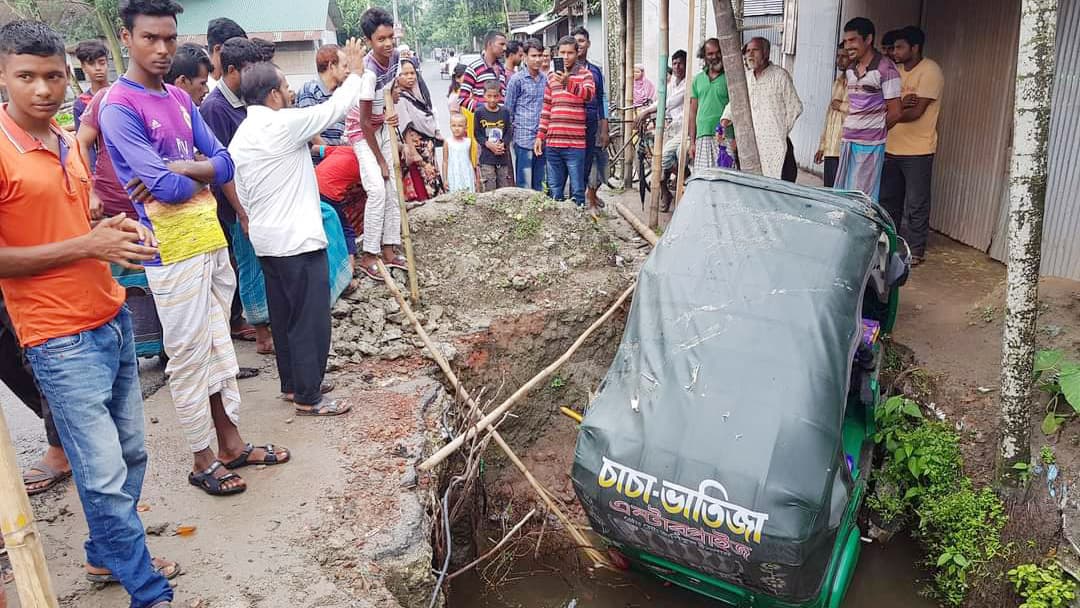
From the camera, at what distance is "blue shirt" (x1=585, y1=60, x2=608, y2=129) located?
6926 mm

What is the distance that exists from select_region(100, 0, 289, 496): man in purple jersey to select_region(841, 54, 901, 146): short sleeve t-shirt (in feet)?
15.0

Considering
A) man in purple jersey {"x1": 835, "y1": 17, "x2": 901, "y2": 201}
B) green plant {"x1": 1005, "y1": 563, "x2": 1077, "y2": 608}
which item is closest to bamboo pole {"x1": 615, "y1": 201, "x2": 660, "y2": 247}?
man in purple jersey {"x1": 835, "y1": 17, "x2": 901, "y2": 201}

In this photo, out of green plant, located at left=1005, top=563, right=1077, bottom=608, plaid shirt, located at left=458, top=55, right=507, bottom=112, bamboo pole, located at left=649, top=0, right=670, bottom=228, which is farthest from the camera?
plaid shirt, located at left=458, top=55, right=507, bottom=112

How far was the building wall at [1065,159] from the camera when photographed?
4.55 m

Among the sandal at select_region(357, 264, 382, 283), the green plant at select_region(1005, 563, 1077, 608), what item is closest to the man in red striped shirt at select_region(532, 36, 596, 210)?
the sandal at select_region(357, 264, 382, 283)

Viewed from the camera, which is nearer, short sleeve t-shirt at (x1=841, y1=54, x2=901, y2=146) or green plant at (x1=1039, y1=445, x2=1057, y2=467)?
green plant at (x1=1039, y1=445, x2=1057, y2=467)

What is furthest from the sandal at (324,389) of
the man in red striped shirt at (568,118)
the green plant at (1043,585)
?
the green plant at (1043,585)

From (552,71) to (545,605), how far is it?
4813mm

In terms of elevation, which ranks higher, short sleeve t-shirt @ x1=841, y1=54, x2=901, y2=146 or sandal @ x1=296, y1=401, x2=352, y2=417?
short sleeve t-shirt @ x1=841, y1=54, x2=901, y2=146

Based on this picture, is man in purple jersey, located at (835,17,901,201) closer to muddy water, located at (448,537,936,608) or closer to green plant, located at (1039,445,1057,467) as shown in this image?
green plant, located at (1039,445,1057,467)

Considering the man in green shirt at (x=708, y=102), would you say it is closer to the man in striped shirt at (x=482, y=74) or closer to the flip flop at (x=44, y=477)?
the man in striped shirt at (x=482, y=74)

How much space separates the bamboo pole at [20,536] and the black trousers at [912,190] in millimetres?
5803

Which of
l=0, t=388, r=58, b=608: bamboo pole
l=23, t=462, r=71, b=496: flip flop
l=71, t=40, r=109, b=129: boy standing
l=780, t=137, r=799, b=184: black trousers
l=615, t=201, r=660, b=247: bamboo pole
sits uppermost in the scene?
l=71, t=40, r=109, b=129: boy standing

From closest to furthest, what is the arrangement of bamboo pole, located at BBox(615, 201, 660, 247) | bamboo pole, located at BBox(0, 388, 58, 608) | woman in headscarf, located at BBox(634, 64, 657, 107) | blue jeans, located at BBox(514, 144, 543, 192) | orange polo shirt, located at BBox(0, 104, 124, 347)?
bamboo pole, located at BBox(0, 388, 58, 608), orange polo shirt, located at BBox(0, 104, 124, 347), bamboo pole, located at BBox(615, 201, 660, 247), blue jeans, located at BBox(514, 144, 543, 192), woman in headscarf, located at BBox(634, 64, 657, 107)
